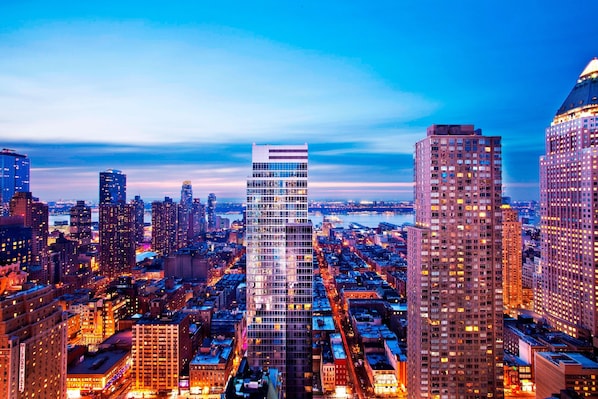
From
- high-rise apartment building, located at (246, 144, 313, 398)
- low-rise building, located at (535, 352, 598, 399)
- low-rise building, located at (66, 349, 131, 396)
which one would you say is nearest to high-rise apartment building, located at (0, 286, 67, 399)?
low-rise building, located at (66, 349, 131, 396)

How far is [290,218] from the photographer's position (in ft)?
194

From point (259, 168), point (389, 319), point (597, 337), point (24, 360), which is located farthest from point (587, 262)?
point (24, 360)

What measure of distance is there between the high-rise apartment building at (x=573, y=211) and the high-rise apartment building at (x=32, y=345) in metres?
79.6

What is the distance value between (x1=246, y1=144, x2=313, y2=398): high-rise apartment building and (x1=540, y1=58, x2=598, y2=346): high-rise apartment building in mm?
51553

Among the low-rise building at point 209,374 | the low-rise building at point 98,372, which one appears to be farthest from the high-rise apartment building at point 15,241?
the low-rise building at point 209,374

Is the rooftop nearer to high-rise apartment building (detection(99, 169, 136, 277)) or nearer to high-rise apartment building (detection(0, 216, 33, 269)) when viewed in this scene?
high-rise apartment building (detection(0, 216, 33, 269))

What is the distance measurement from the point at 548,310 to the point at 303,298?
195 ft

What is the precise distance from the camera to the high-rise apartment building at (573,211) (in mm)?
78562

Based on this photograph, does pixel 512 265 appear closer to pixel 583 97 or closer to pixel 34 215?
pixel 583 97

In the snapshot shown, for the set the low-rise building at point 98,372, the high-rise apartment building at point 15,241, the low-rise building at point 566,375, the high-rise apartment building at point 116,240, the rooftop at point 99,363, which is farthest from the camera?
the high-rise apartment building at point 116,240

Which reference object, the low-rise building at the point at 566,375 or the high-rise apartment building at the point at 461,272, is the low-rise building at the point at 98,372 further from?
the low-rise building at the point at 566,375

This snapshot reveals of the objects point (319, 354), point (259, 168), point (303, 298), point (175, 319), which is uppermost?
point (259, 168)

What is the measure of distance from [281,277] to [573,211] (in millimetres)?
57010

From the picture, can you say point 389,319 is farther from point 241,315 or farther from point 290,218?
point 290,218
